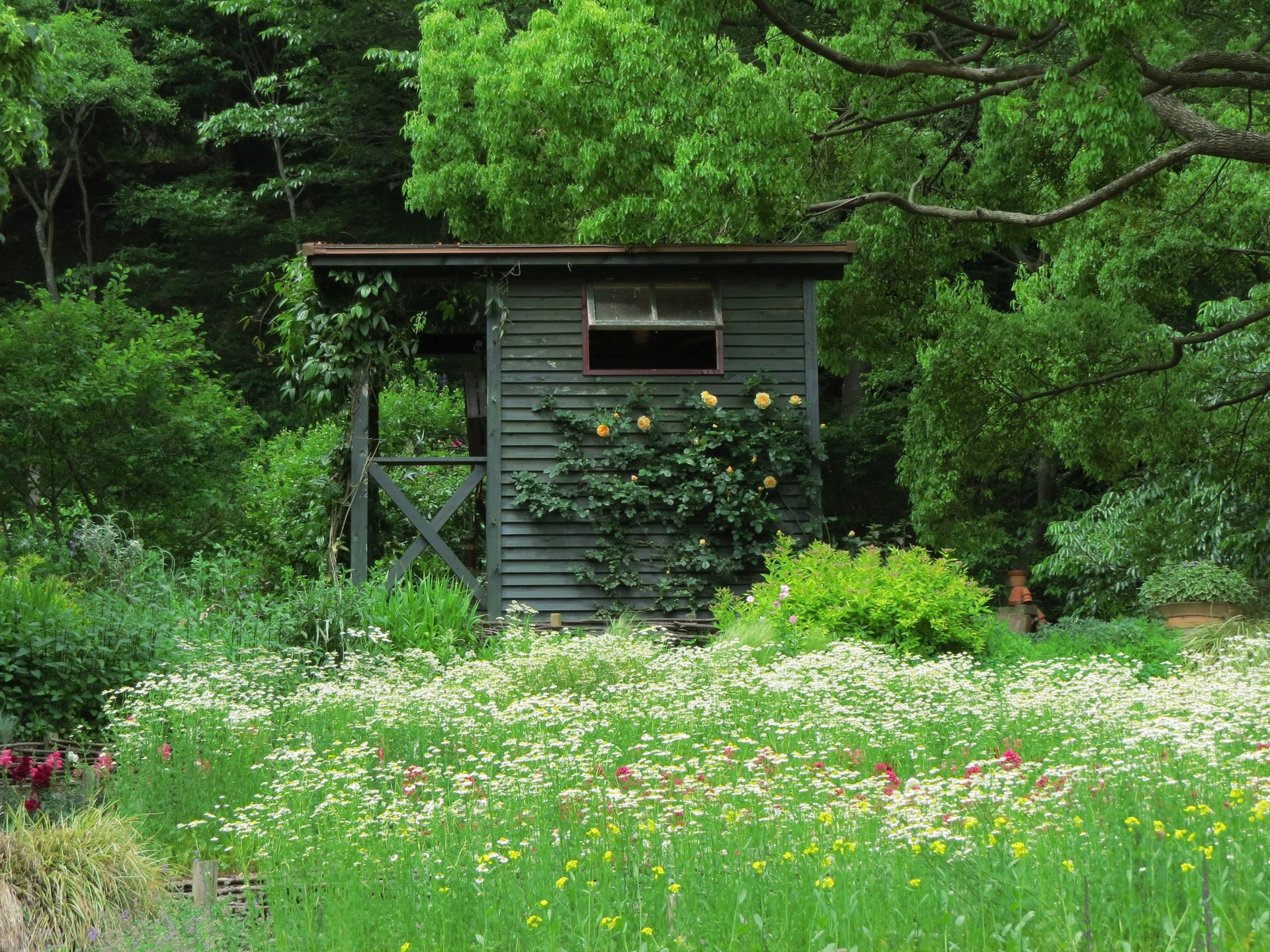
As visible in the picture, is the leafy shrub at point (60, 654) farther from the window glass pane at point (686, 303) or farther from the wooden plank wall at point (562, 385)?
the window glass pane at point (686, 303)

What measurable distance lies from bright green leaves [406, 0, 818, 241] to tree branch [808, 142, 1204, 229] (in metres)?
0.72

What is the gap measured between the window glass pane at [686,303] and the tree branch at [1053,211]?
1447mm

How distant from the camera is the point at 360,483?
12711mm

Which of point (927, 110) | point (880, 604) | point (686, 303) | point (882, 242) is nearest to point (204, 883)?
point (880, 604)

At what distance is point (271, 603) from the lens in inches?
431

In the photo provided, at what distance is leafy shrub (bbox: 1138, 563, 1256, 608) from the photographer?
11695 mm

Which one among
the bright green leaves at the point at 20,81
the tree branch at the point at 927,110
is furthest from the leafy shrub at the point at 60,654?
the tree branch at the point at 927,110

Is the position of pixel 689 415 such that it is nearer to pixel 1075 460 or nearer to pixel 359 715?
pixel 1075 460

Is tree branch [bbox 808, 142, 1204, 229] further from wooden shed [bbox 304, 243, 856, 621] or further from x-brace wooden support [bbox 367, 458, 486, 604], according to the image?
x-brace wooden support [bbox 367, 458, 486, 604]

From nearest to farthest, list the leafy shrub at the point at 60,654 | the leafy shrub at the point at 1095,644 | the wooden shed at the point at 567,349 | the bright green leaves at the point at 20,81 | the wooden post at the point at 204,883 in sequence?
the wooden post at the point at 204,883
the leafy shrub at the point at 60,654
the bright green leaves at the point at 20,81
the leafy shrub at the point at 1095,644
the wooden shed at the point at 567,349

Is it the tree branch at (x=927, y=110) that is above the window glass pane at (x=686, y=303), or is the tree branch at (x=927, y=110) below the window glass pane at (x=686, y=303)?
above

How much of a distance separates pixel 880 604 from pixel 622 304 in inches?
168

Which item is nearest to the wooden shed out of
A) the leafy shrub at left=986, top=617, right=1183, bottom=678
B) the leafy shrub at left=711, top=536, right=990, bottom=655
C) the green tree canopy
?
the leafy shrub at left=711, top=536, right=990, bottom=655

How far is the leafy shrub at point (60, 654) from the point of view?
7676 millimetres
